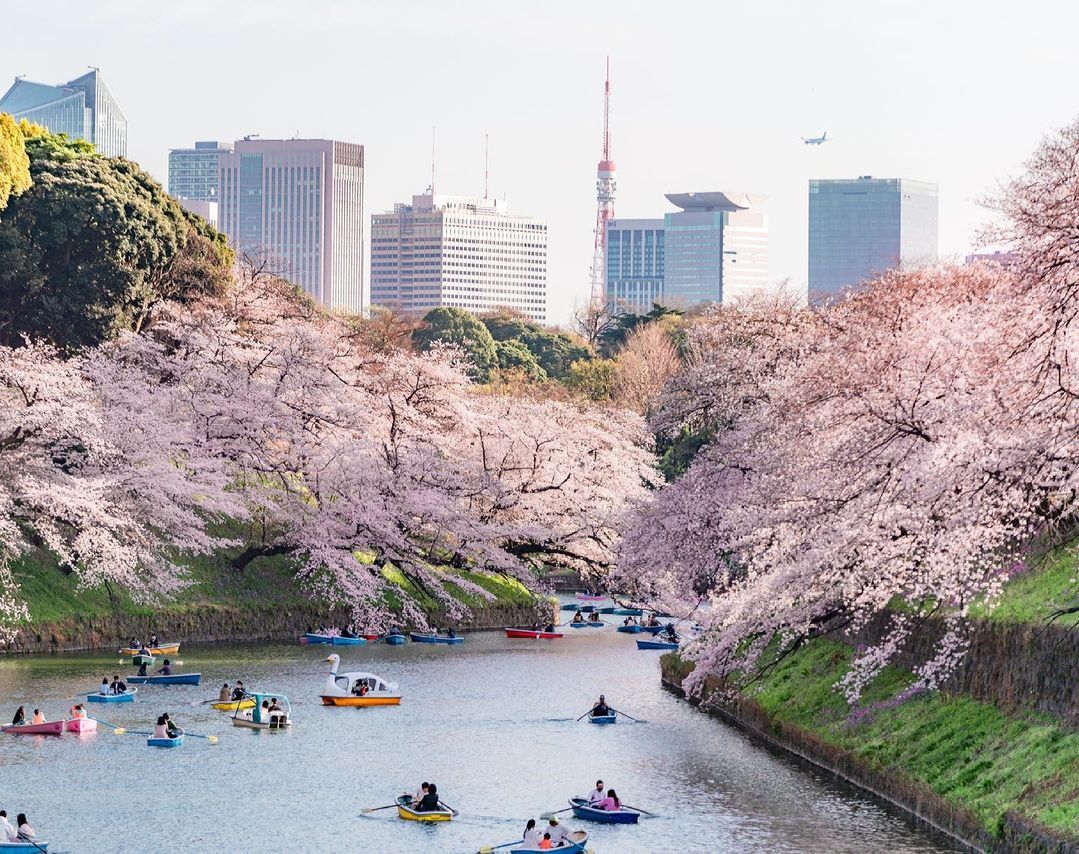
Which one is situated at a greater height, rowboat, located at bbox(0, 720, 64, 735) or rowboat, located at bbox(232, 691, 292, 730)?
rowboat, located at bbox(0, 720, 64, 735)

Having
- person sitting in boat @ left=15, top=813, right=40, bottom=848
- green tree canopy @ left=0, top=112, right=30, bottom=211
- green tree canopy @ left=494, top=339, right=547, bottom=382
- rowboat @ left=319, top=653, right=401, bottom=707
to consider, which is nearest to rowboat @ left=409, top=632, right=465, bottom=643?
rowboat @ left=319, top=653, right=401, bottom=707

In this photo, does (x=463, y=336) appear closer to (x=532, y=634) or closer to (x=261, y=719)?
(x=532, y=634)

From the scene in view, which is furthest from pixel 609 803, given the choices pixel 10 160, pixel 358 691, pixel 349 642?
pixel 10 160

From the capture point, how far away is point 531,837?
32.5m

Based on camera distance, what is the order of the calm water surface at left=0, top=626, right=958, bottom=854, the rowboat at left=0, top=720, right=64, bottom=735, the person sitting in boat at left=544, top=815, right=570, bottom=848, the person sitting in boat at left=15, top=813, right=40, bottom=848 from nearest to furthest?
1. the person sitting in boat at left=15, top=813, right=40, bottom=848
2. the person sitting in boat at left=544, top=815, right=570, bottom=848
3. the calm water surface at left=0, top=626, right=958, bottom=854
4. the rowboat at left=0, top=720, right=64, bottom=735

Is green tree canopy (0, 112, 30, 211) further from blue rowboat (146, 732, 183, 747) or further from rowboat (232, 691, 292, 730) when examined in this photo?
blue rowboat (146, 732, 183, 747)

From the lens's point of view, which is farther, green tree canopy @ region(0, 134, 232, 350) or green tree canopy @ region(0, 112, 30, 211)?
green tree canopy @ region(0, 134, 232, 350)

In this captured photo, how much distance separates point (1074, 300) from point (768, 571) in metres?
18.6

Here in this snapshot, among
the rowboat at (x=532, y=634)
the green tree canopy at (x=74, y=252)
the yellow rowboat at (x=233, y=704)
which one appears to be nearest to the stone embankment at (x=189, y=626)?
the rowboat at (x=532, y=634)

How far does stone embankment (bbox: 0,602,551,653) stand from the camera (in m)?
60.8

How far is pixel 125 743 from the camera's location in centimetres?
4428

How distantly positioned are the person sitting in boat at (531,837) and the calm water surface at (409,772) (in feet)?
4.29

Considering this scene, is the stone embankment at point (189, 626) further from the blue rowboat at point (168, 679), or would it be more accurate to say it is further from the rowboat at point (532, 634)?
the blue rowboat at point (168, 679)

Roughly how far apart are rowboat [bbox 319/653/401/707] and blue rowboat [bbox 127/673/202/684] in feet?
13.9
